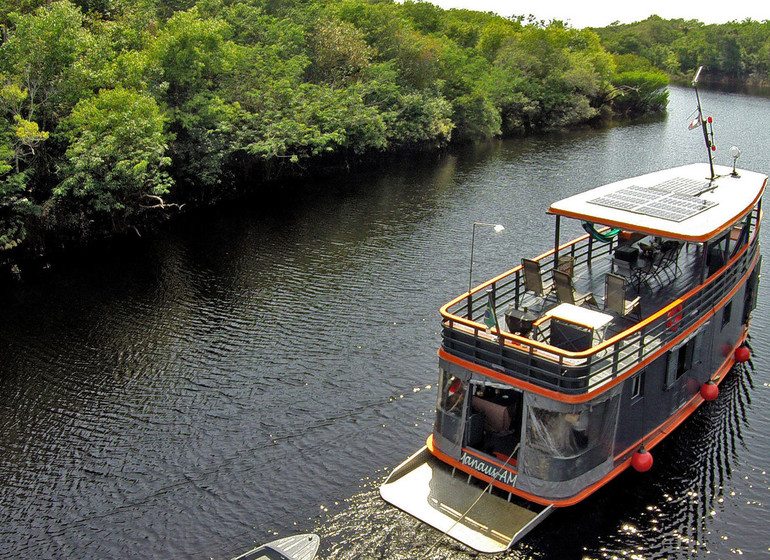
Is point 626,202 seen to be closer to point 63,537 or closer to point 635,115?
point 63,537

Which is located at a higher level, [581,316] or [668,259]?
[668,259]

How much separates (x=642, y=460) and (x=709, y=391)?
4.11m

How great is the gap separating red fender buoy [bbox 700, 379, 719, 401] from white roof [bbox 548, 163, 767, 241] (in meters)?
4.54

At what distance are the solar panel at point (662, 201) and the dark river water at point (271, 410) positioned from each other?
A: 19.1ft

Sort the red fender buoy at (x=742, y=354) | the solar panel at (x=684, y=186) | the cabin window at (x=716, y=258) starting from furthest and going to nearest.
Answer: the red fender buoy at (x=742, y=354) < the solar panel at (x=684, y=186) < the cabin window at (x=716, y=258)

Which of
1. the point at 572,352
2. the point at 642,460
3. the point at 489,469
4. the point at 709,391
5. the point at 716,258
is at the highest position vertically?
the point at 716,258

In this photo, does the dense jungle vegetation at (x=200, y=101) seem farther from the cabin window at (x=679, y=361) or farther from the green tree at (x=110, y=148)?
the cabin window at (x=679, y=361)

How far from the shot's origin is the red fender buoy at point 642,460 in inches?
649

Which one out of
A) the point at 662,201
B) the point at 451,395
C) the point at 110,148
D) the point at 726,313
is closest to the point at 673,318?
the point at 662,201

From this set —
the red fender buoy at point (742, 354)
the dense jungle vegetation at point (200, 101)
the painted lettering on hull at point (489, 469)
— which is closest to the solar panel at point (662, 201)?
the red fender buoy at point (742, 354)

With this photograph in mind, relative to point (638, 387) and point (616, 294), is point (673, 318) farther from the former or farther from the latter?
Result: point (638, 387)

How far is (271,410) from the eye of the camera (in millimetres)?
20047

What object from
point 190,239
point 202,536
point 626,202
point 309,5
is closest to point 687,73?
point 309,5

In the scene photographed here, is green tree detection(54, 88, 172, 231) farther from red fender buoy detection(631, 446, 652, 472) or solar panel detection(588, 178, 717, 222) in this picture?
red fender buoy detection(631, 446, 652, 472)
